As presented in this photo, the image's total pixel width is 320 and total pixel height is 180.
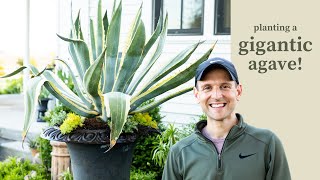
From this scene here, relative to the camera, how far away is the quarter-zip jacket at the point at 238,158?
1.98 metres

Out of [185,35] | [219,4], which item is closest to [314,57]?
[219,4]

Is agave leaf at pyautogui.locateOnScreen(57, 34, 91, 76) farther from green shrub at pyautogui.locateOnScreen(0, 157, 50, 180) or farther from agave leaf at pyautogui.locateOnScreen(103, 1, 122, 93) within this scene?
green shrub at pyautogui.locateOnScreen(0, 157, 50, 180)

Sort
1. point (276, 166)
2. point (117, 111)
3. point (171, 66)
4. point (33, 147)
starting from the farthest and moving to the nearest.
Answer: point (33, 147)
point (171, 66)
point (117, 111)
point (276, 166)

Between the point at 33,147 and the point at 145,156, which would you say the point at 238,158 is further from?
the point at 33,147

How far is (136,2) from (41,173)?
2.46 m

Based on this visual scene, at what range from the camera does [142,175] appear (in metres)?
4.34

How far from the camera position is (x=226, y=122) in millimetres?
2070

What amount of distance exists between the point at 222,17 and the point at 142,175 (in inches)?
80.7

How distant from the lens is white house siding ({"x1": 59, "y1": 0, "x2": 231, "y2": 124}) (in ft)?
16.6

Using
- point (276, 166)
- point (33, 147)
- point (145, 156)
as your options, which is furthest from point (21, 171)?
point (276, 166)

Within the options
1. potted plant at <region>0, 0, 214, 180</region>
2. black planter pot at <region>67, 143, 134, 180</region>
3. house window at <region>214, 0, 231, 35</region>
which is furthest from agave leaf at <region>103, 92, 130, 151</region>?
house window at <region>214, 0, 231, 35</region>

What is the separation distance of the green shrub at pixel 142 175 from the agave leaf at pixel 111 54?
107 cm

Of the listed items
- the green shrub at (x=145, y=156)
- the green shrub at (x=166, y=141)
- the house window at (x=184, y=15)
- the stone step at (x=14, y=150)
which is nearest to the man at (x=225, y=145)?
the green shrub at (x=166, y=141)

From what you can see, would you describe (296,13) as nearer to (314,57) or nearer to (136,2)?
(314,57)
